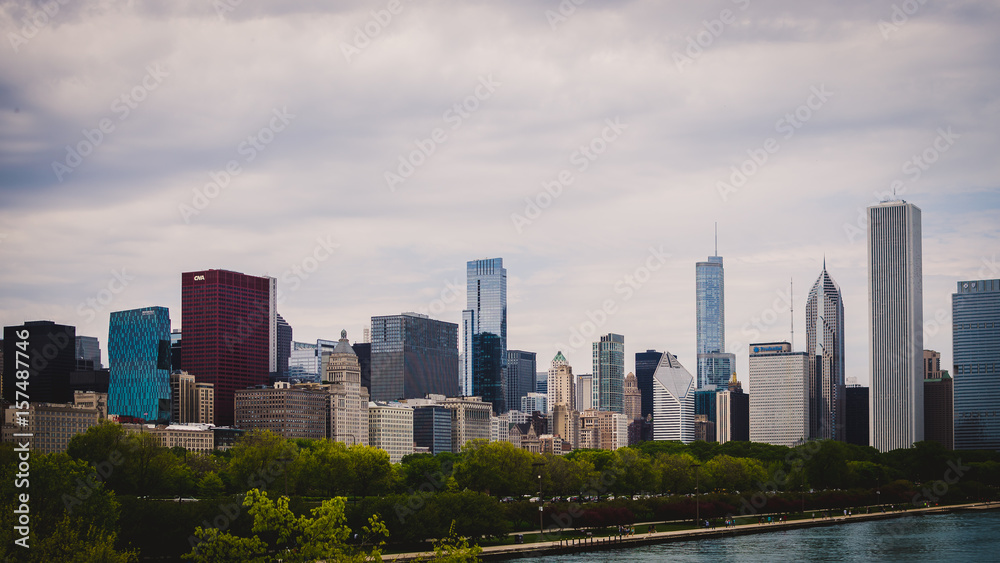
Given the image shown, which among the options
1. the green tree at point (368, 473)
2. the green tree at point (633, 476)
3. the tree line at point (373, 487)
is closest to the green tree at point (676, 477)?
the tree line at point (373, 487)

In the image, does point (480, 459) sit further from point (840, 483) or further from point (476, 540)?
point (840, 483)

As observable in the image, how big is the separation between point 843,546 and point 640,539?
19872 millimetres

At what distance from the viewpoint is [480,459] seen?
487ft

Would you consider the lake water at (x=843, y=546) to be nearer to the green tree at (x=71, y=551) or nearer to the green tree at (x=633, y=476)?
the green tree at (x=633, y=476)

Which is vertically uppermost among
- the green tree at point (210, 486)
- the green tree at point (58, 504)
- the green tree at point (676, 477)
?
the green tree at point (58, 504)

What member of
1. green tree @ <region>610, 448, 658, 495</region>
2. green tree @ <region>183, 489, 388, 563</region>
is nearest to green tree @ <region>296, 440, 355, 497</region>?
green tree @ <region>610, 448, 658, 495</region>

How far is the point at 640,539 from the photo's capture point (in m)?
114

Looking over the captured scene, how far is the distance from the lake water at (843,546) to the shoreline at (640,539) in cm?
173

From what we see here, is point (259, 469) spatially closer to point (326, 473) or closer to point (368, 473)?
point (326, 473)

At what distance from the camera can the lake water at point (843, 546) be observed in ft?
331

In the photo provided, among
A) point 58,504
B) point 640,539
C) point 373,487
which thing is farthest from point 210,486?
point 58,504

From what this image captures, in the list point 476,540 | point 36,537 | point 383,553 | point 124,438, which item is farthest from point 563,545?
point 124,438

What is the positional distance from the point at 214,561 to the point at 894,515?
122 meters

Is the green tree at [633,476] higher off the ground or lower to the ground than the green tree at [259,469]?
lower
